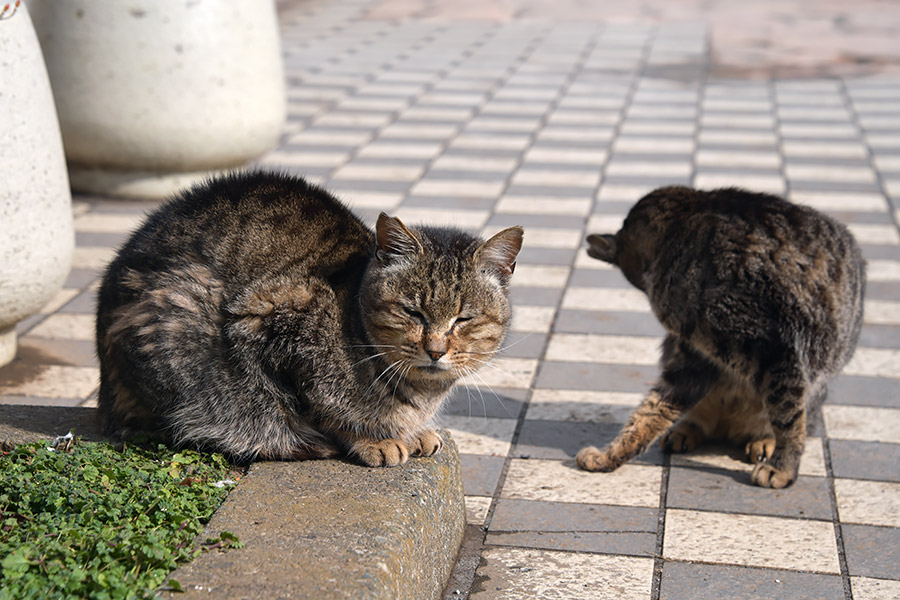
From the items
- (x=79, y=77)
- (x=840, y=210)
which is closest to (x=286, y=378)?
(x=79, y=77)

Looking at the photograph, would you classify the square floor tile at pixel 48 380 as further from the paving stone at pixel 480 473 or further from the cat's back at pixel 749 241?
the cat's back at pixel 749 241

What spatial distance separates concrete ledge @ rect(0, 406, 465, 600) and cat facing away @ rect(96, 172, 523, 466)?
0.12 m

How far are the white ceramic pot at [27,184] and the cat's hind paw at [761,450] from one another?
9.14 ft

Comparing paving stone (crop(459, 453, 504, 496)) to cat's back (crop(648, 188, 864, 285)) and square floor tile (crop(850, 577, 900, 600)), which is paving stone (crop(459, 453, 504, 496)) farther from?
square floor tile (crop(850, 577, 900, 600))

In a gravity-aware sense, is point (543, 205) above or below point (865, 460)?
below

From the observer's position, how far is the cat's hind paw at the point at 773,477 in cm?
350

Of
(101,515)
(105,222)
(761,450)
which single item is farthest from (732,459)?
(105,222)

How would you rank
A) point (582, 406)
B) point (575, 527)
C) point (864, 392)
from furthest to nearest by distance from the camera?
1. point (864, 392)
2. point (582, 406)
3. point (575, 527)

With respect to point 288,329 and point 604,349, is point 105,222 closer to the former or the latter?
point 604,349

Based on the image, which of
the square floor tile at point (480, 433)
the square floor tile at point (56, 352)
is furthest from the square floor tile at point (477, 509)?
the square floor tile at point (56, 352)

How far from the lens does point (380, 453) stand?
116 inches

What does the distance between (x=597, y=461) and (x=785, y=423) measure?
0.65 meters

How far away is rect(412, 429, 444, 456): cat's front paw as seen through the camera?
3.05 metres

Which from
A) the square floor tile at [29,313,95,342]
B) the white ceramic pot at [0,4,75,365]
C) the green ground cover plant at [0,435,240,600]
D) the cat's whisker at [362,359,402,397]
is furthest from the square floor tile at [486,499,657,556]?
the square floor tile at [29,313,95,342]
